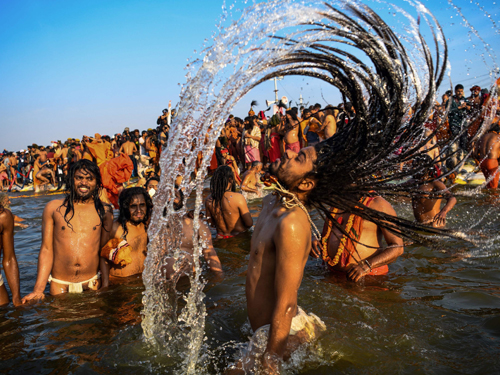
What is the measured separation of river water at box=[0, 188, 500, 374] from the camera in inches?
107

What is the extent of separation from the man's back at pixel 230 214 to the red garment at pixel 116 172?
152 inches

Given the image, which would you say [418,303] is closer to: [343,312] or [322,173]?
[343,312]

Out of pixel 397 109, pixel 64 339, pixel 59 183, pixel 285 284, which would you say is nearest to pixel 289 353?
pixel 285 284

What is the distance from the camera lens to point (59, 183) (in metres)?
18.2

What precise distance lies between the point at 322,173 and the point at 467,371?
167cm

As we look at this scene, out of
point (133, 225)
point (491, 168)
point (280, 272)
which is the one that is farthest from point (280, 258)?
point (491, 168)

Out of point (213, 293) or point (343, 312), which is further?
point (213, 293)

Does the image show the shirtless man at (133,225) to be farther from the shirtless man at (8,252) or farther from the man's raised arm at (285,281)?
the man's raised arm at (285,281)

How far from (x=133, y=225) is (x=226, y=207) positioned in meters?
1.76

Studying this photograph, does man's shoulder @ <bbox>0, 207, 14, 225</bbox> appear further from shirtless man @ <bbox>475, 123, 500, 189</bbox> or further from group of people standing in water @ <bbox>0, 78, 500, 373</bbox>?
shirtless man @ <bbox>475, 123, 500, 189</bbox>

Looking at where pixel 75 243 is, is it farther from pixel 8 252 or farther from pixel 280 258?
pixel 280 258

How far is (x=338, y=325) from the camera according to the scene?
3.17 meters

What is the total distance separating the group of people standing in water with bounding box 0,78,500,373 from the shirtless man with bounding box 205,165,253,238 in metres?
0.02

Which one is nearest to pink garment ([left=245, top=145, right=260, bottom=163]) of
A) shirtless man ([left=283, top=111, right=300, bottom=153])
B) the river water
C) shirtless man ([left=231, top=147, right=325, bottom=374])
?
shirtless man ([left=283, top=111, right=300, bottom=153])
